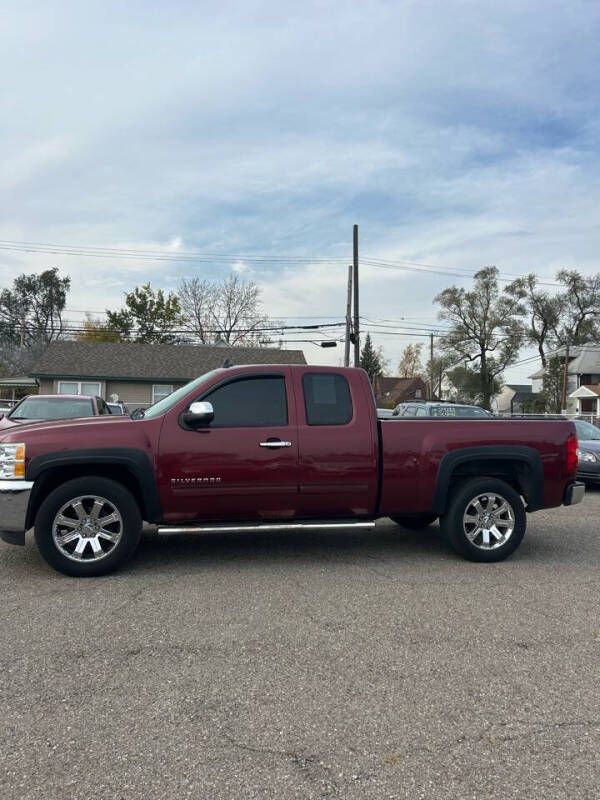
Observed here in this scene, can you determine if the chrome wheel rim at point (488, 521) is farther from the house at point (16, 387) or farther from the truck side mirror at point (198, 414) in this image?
the house at point (16, 387)

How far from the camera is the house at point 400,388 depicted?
9620 centimetres

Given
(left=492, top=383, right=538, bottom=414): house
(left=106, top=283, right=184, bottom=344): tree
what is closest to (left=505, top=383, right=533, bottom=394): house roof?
(left=492, top=383, right=538, bottom=414): house

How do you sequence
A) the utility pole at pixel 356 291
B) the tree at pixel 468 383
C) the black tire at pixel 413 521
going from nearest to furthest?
the black tire at pixel 413 521 < the utility pole at pixel 356 291 < the tree at pixel 468 383

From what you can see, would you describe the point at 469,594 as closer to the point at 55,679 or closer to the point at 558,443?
the point at 558,443

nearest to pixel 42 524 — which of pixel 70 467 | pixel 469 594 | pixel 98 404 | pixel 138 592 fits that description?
pixel 70 467

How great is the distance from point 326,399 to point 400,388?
A: 93.0 m

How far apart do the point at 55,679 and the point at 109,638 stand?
0.63 m

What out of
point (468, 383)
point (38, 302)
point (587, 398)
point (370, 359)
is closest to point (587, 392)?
point (587, 398)

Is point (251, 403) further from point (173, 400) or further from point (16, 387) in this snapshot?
point (16, 387)

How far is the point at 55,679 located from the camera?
11.9ft

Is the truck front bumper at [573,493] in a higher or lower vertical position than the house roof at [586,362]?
lower

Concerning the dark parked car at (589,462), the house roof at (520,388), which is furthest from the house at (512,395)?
the dark parked car at (589,462)

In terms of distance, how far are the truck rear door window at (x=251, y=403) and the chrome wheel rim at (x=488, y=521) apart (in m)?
2.07

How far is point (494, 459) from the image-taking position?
21.4 ft
